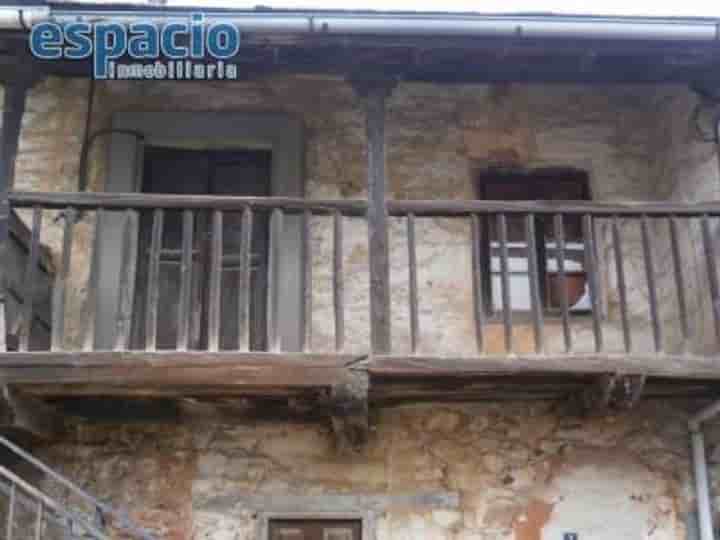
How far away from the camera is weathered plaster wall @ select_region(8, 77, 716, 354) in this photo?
766 cm

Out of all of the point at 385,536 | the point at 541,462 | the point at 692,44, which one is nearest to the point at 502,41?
the point at 692,44

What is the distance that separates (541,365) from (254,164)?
2935 mm

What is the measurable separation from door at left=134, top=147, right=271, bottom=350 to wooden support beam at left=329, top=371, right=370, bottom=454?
98cm

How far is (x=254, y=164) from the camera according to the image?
26.6 ft

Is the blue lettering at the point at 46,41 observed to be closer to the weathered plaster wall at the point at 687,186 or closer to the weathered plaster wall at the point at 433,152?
the weathered plaster wall at the point at 433,152

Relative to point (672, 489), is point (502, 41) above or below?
above

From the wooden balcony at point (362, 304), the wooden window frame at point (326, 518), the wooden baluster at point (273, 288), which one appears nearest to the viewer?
the wooden balcony at point (362, 304)

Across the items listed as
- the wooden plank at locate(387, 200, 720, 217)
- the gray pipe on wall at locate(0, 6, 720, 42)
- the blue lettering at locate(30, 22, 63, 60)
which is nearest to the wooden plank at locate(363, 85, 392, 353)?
the wooden plank at locate(387, 200, 720, 217)

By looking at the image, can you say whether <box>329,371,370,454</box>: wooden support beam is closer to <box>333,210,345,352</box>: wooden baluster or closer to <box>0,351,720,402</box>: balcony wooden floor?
<box>0,351,720,402</box>: balcony wooden floor

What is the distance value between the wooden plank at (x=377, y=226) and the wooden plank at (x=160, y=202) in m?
0.20

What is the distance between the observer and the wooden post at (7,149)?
21.1ft

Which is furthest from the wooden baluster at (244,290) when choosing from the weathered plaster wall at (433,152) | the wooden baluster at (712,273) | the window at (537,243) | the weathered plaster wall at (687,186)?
Answer: the weathered plaster wall at (687,186)

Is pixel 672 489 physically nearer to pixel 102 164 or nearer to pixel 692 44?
pixel 692 44

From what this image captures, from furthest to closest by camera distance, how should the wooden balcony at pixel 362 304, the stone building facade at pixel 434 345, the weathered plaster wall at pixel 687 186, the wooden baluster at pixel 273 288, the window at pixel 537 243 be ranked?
the window at pixel 537 243 < the weathered plaster wall at pixel 687 186 < the stone building facade at pixel 434 345 < the wooden baluster at pixel 273 288 < the wooden balcony at pixel 362 304
